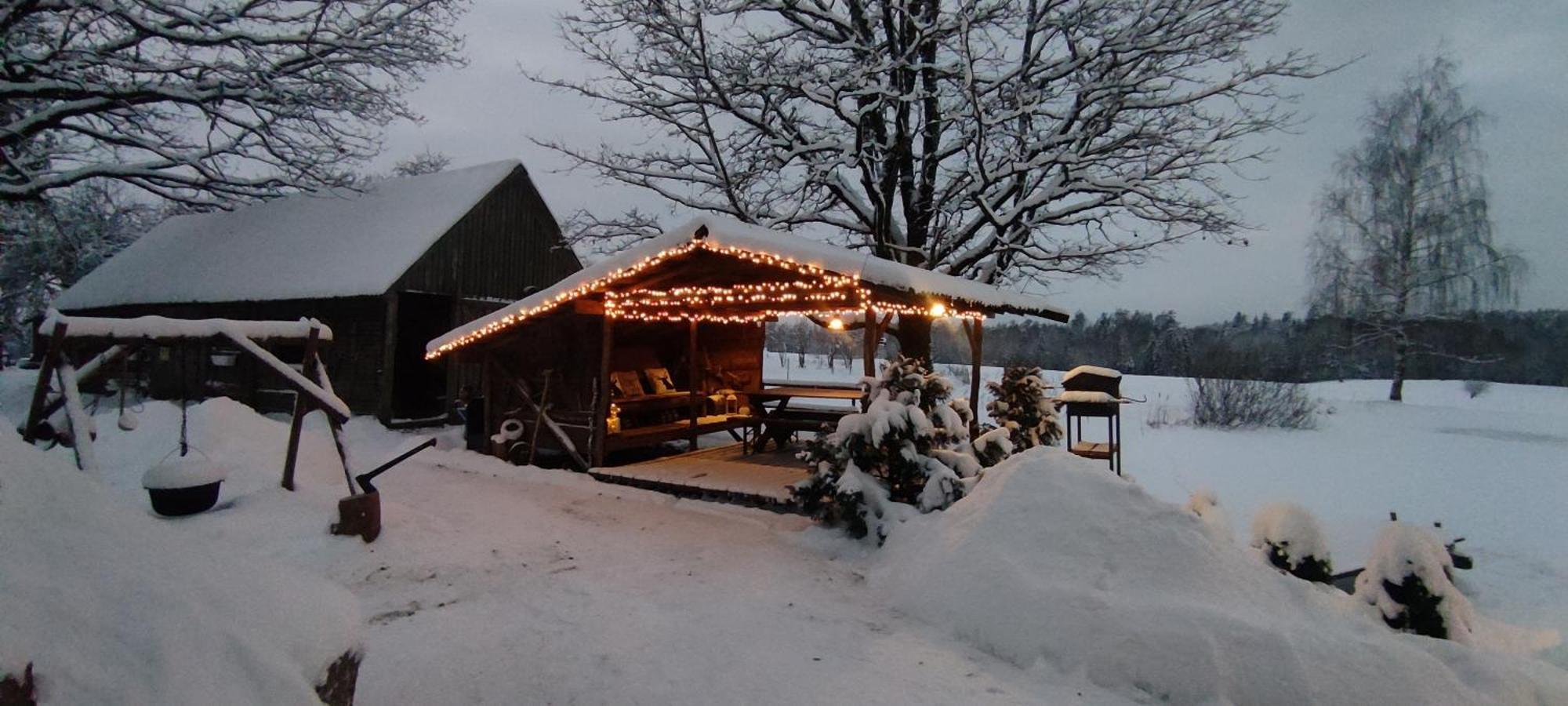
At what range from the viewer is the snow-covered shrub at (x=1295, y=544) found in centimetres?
486

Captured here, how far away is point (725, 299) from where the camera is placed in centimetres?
1084

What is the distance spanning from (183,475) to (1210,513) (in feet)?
28.5

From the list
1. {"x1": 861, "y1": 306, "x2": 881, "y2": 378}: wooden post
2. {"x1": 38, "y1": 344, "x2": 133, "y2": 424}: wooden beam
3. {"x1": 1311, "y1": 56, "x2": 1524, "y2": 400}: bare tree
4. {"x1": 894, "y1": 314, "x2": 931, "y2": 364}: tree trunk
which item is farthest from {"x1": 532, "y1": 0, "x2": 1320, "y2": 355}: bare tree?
{"x1": 1311, "y1": 56, "x2": 1524, "y2": 400}: bare tree

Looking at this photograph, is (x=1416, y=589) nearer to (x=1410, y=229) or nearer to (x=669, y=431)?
(x=669, y=431)

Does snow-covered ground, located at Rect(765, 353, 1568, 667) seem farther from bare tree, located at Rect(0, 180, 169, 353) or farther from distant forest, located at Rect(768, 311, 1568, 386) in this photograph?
bare tree, located at Rect(0, 180, 169, 353)

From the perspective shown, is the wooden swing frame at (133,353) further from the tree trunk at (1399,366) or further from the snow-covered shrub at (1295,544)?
the tree trunk at (1399,366)

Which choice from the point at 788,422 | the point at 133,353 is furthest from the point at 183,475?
the point at 788,422

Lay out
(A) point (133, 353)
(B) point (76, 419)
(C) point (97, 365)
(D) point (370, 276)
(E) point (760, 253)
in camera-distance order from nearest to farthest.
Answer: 1. (B) point (76, 419)
2. (C) point (97, 365)
3. (A) point (133, 353)
4. (E) point (760, 253)
5. (D) point (370, 276)

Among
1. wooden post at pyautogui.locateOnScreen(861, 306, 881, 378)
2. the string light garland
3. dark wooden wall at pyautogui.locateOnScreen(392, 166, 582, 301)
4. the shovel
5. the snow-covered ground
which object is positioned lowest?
the snow-covered ground

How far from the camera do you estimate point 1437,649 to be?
147 inches

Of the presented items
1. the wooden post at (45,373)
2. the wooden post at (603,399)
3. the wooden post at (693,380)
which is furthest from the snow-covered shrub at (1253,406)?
the wooden post at (45,373)

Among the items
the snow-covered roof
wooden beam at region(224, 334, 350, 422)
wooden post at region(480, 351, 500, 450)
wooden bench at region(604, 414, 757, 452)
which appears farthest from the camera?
the snow-covered roof

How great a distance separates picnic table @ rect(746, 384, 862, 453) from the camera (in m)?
11.0

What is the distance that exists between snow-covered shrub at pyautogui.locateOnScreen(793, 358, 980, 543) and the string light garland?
129 cm
